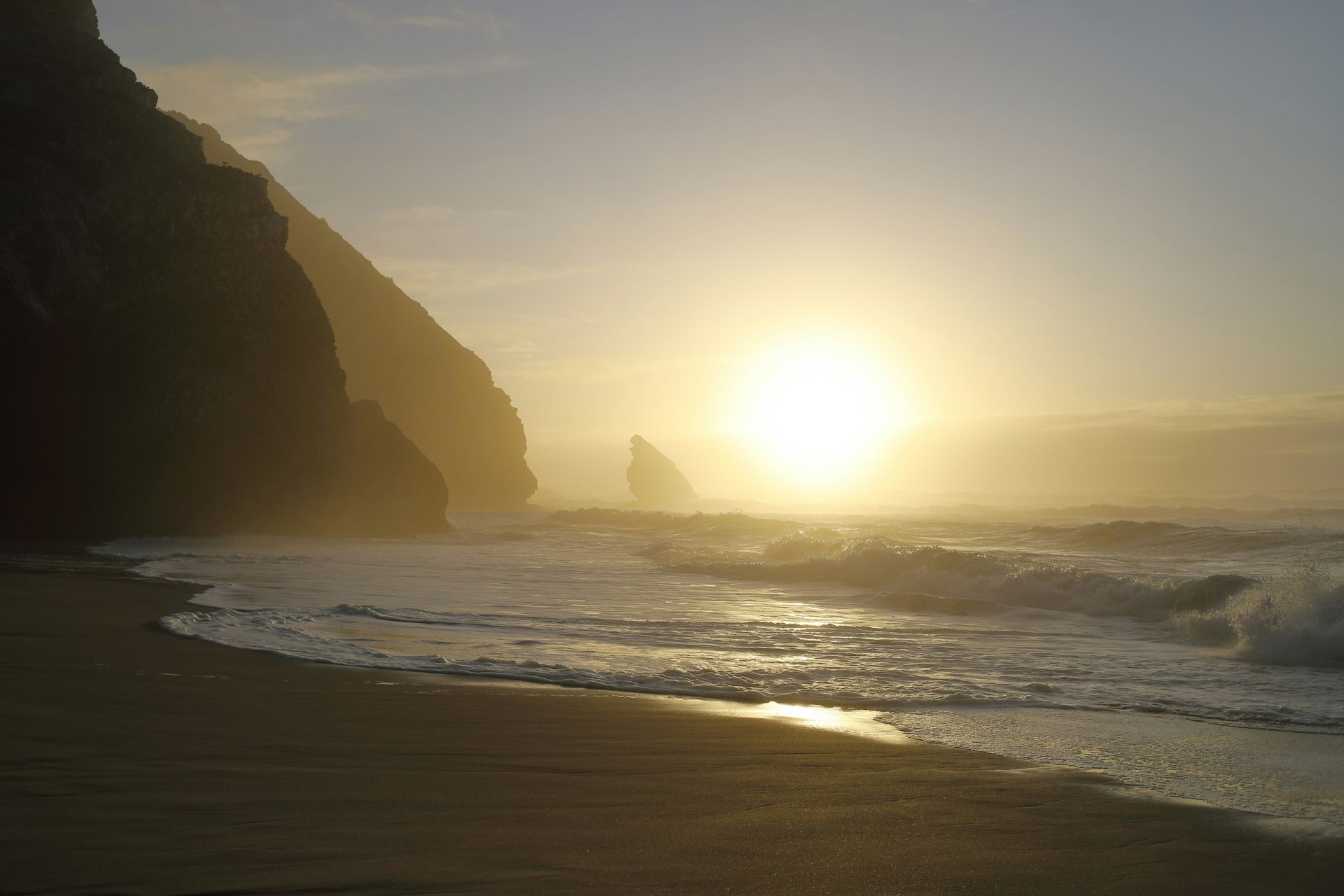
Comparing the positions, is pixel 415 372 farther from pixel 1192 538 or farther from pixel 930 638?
pixel 930 638

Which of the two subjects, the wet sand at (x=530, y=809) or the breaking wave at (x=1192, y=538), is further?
the breaking wave at (x=1192, y=538)

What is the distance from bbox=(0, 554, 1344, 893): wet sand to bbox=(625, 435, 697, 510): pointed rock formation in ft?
332

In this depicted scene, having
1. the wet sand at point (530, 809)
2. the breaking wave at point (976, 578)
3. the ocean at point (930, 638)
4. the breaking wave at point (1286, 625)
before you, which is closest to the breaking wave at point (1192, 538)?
the ocean at point (930, 638)

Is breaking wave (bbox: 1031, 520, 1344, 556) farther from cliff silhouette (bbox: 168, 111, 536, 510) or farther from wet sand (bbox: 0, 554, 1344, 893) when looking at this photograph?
cliff silhouette (bbox: 168, 111, 536, 510)

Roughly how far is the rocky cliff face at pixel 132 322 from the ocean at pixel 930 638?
745 centimetres

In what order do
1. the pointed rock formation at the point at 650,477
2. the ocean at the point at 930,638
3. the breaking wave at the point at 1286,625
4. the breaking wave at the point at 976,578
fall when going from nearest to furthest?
the ocean at the point at 930,638 → the breaking wave at the point at 1286,625 → the breaking wave at the point at 976,578 → the pointed rock formation at the point at 650,477

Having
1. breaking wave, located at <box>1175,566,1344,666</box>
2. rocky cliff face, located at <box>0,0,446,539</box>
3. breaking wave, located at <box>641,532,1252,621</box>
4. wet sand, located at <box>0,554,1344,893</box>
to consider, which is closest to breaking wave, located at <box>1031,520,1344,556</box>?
breaking wave, located at <box>641,532,1252,621</box>

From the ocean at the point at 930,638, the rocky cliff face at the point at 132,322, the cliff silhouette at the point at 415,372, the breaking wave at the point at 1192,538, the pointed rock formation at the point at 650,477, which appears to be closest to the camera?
the ocean at the point at 930,638

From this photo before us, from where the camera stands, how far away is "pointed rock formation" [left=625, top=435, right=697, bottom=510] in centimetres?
10981

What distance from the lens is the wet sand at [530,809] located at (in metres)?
2.87

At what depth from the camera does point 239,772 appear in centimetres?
383

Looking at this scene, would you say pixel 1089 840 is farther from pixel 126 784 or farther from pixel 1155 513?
pixel 1155 513

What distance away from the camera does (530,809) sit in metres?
3.64

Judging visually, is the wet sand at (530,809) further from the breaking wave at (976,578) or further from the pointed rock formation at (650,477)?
the pointed rock formation at (650,477)
